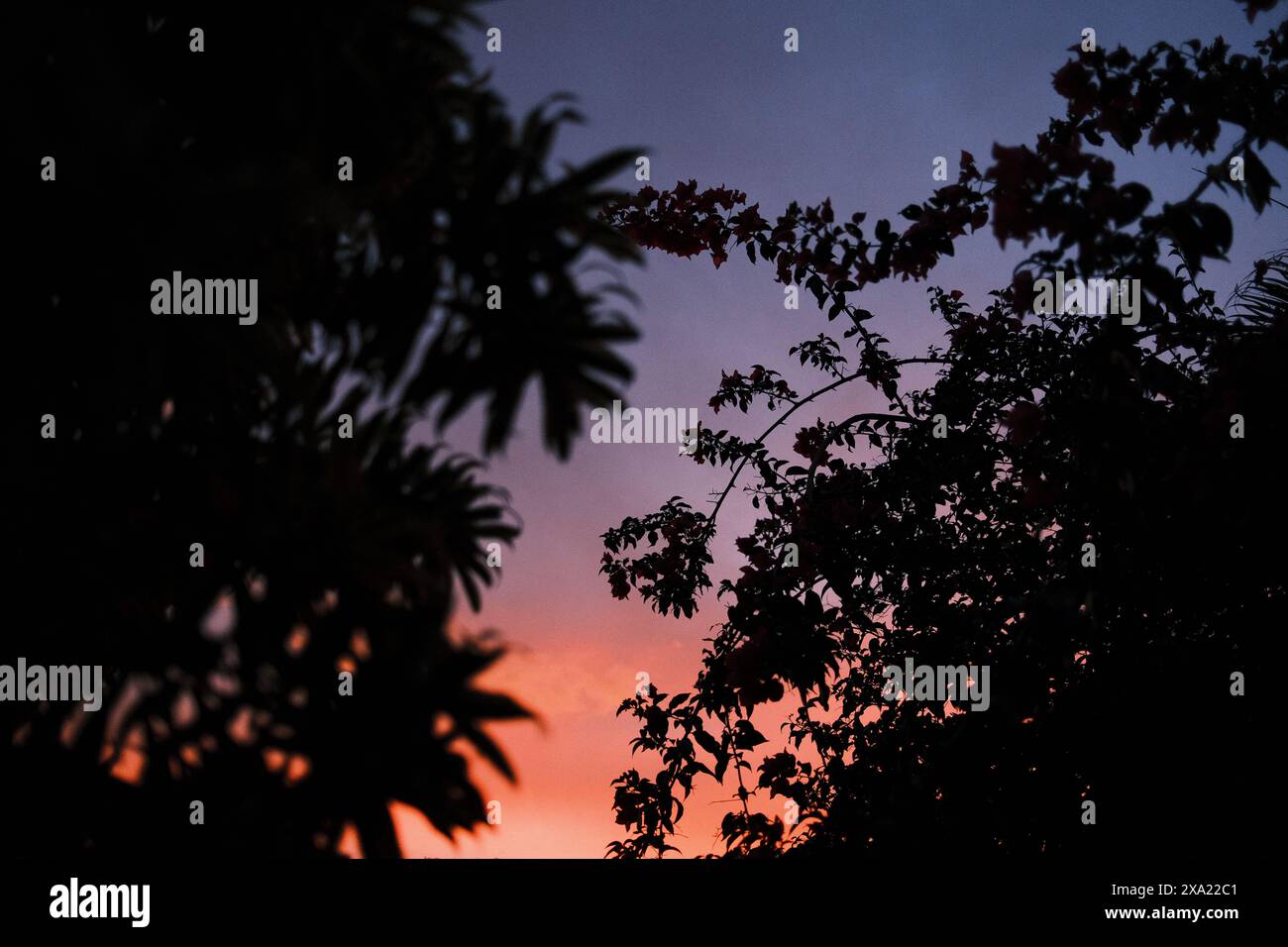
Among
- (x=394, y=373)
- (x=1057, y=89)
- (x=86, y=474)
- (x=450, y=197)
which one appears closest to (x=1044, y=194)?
(x=1057, y=89)

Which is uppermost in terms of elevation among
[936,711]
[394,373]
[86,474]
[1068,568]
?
[394,373]

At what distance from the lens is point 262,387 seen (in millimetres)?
2797

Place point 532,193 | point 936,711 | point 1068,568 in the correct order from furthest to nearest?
point 936,711
point 1068,568
point 532,193

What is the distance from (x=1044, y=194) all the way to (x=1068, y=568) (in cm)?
166

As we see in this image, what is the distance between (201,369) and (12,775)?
5.46 ft

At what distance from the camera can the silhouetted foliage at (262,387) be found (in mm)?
2186

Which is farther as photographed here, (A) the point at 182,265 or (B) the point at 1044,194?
(B) the point at 1044,194

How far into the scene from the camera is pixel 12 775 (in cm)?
272

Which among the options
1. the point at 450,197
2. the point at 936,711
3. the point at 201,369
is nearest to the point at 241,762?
the point at 201,369

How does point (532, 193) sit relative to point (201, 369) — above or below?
above

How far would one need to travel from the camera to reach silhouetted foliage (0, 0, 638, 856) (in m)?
2.19

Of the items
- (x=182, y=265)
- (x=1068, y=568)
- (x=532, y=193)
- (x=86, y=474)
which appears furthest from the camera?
(x=1068, y=568)

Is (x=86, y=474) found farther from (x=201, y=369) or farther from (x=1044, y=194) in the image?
(x=1044, y=194)

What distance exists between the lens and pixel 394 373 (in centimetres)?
238
